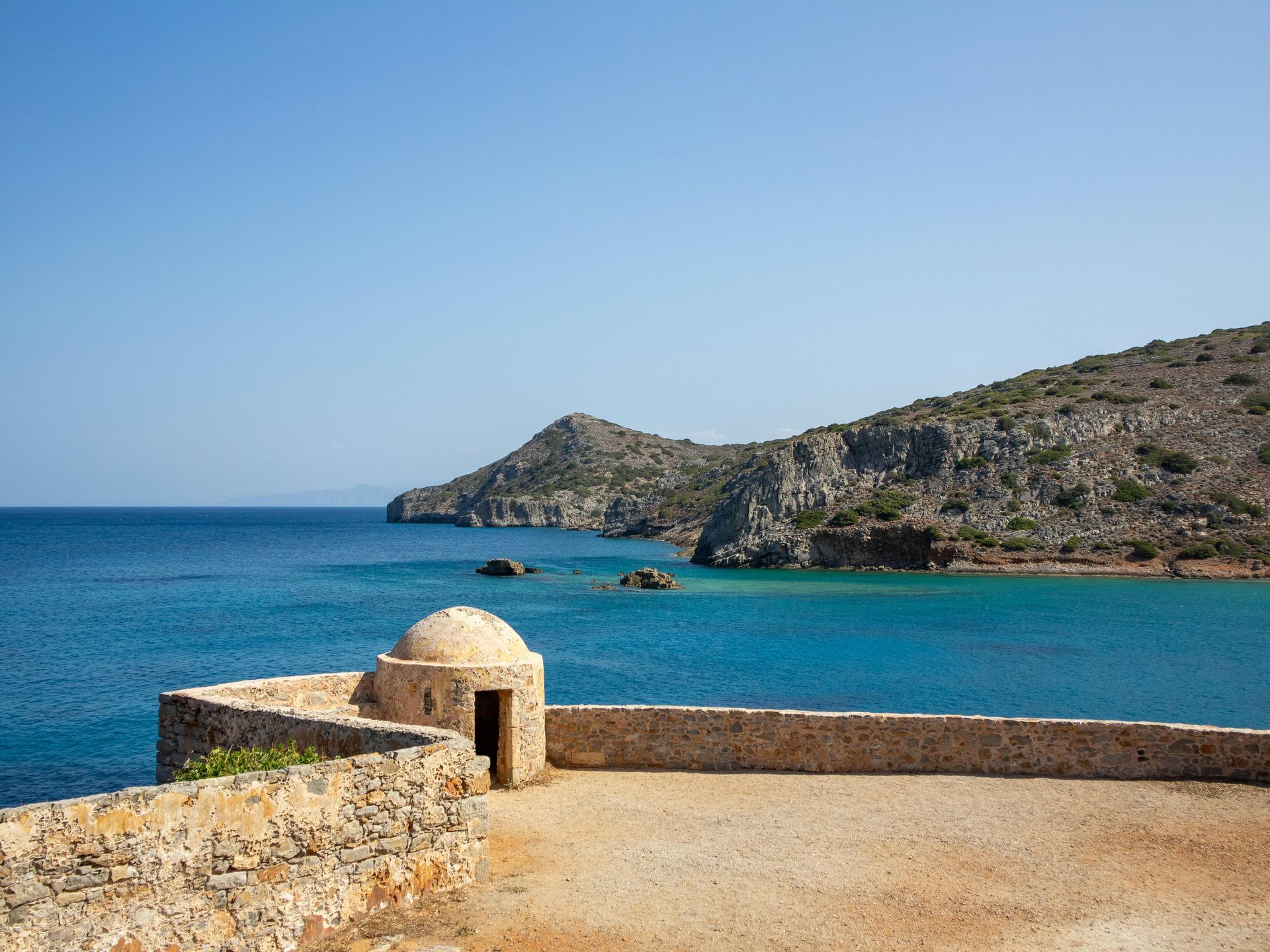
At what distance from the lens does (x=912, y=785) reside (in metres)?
11.3

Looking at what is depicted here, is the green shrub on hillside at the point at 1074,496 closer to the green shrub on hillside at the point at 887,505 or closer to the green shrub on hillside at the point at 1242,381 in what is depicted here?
the green shrub on hillside at the point at 887,505

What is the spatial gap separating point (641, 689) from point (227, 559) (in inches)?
2678

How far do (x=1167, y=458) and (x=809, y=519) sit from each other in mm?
22790

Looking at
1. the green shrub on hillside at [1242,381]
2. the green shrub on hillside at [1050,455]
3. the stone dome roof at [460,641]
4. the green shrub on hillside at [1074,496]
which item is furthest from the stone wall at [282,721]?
the green shrub on hillside at [1242,381]

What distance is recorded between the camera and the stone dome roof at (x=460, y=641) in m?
11.2

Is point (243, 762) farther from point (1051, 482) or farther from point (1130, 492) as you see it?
point (1051, 482)

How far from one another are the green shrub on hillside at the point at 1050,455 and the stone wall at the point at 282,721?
198 ft

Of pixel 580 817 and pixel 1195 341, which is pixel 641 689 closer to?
pixel 580 817

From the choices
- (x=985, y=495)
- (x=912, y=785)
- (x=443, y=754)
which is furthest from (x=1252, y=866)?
(x=985, y=495)

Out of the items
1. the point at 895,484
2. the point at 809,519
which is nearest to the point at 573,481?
the point at 809,519

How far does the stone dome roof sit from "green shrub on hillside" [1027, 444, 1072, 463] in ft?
196

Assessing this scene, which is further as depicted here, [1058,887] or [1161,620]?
[1161,620]

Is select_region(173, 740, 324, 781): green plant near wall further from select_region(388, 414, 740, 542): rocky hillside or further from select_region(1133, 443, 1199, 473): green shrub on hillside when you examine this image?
select_region(388, 414, 740, 542): rocky hillside

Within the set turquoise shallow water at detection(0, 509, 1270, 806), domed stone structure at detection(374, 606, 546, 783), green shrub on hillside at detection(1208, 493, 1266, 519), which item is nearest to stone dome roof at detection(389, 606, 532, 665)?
domed stone structure at detection(374, 606, 546, 783)
